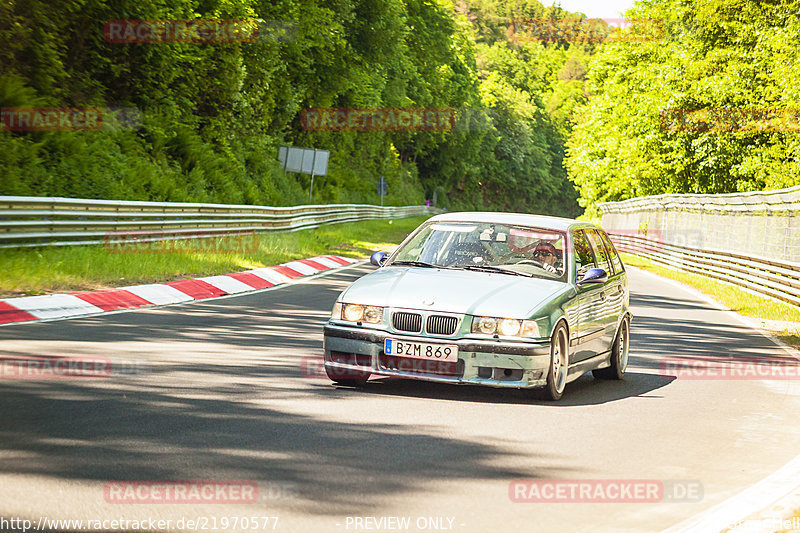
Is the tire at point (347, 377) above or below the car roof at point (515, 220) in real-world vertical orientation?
below

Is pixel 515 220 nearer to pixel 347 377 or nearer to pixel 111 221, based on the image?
pixel 347 377

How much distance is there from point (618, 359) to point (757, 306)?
11.4 metres

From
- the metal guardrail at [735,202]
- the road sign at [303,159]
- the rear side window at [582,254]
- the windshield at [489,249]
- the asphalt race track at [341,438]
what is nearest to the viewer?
the asphalt race track at [341,438]

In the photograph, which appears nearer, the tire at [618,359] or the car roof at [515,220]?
the car roof at [515,220]

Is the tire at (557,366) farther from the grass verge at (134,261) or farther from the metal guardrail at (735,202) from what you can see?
the metal guardrail at (735,202)

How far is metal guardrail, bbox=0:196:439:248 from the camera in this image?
1469 centimetres

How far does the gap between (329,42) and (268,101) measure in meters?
3.58

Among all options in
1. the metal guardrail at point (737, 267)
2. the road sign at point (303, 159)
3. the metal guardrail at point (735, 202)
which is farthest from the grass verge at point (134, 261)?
the road sign at point (303, 159)

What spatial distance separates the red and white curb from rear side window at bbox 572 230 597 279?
6.03 metres

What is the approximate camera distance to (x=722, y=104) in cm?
4525

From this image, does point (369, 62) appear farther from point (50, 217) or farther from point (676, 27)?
point (50, 217)

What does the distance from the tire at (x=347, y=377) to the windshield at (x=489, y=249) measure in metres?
1.28

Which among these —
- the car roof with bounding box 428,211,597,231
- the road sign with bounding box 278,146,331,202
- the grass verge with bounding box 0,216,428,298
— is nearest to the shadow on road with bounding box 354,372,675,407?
the car roof with bounding box 428,211,597,231

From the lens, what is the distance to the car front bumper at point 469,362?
26.1 ft
